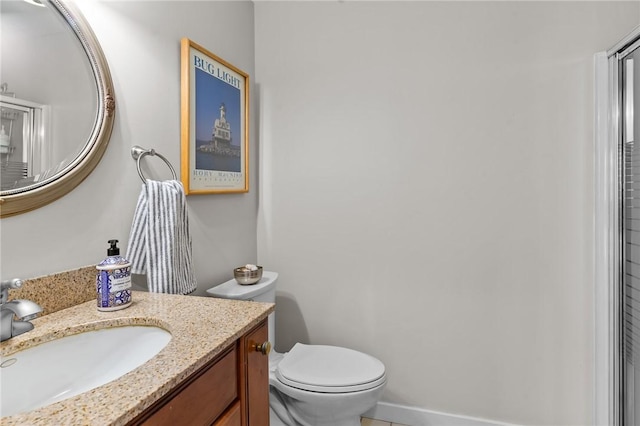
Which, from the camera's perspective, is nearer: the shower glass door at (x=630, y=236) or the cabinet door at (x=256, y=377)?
the cabinet door at (x=256, y=377)

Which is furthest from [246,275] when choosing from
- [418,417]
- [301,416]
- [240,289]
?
[418,417]

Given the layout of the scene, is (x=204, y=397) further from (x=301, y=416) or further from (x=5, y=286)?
(x=301, y=416)

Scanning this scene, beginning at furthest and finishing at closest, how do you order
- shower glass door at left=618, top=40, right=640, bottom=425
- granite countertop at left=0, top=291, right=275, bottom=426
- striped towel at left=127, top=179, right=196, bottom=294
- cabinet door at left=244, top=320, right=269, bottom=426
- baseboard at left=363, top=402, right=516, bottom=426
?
baseboard at left=363, top=402, right=516, bottom=426
shower glass door at left=618, top=40, right=640, bottom=425
striped towel at left=127, top=179, right=196, bottom=294
cabinet door at left=244, top=320, right=269, bottom=426
granite countertop at left=0, top=291, right=275, bottom=426

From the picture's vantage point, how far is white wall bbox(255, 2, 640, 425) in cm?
176

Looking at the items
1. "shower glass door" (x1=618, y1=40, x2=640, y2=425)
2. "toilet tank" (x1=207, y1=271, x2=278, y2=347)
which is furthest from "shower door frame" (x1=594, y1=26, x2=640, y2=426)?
"toilet tank" (x1=207, y1=271, x2=278, y2=347)

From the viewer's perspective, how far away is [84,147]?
1111mm

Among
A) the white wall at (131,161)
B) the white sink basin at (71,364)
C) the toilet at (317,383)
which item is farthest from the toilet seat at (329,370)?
the white sink basin at (71,364)

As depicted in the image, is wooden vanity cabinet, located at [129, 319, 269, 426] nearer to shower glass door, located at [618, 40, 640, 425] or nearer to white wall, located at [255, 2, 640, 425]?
white wall, located at [255, 2, 640, 425]

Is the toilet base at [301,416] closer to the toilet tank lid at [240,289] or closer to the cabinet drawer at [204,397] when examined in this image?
the toilet tank lid at [240,289]

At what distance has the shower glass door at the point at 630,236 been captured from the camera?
59.6 inches

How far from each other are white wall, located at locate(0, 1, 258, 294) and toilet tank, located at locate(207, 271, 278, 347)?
0.39ft

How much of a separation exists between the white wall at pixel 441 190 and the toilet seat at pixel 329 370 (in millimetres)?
309

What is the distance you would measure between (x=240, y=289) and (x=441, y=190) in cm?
110

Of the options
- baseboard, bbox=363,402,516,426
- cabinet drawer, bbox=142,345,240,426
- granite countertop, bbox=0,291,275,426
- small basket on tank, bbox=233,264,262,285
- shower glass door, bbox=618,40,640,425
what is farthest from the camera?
baseboard, bbox=363,402,516,426
